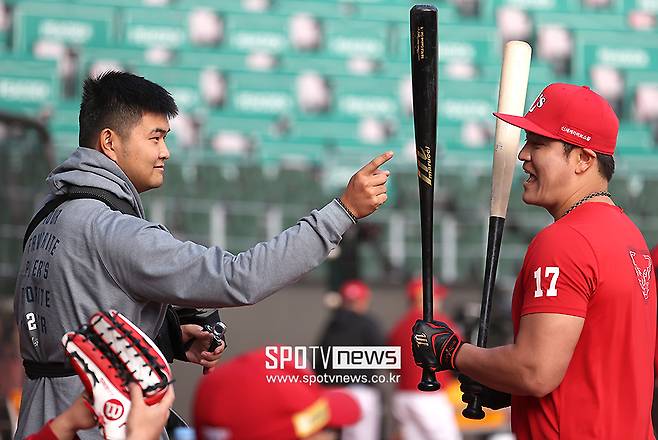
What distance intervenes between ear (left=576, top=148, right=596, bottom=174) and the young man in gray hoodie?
446 mm

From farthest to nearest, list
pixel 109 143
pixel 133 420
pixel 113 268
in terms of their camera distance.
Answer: pixel 109 143 → pixel 113 268 → pixel 133 420

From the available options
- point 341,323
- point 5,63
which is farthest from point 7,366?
point 5,63

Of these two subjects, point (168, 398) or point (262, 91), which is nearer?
point (168, 398)

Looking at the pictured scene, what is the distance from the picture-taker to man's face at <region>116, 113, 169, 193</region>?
2.61 metres

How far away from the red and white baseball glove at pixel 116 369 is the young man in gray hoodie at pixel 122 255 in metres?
0.50

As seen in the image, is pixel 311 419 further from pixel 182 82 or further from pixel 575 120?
pixel 182 82

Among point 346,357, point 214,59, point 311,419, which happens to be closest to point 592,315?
point 311,419

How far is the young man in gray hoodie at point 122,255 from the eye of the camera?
234 cm

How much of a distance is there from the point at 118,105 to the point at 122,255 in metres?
0.44

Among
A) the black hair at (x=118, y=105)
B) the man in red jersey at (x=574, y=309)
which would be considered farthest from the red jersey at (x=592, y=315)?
the black hair at (x=118, y=105)

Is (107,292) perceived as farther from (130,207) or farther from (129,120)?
(129,120)

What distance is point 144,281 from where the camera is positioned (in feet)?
7.75

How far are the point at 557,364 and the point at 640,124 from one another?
11.7 meters

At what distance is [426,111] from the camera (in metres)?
2.73
